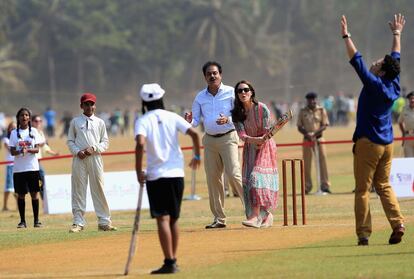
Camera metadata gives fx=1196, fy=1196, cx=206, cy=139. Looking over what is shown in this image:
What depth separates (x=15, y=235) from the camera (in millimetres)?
17172

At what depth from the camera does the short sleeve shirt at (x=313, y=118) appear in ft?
89.2

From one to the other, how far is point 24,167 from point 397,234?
7.83 m

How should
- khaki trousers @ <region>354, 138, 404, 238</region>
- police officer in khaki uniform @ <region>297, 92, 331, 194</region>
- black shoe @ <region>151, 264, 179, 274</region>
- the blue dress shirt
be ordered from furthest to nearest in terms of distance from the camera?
1. police officer in khaki uniform @ <region>297, 92, 331, 194</region>
2. khaki trousers @ <region>354, 138, 404, 238</region>
3. the blue dress shirt
4. black shoe @ <region>151, 264, 179, 274</region>

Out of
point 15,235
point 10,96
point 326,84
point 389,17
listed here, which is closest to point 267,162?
point 15,235

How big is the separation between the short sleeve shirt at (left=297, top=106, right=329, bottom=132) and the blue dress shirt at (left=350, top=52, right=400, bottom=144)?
533 inches


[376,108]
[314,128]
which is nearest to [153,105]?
[376,108]

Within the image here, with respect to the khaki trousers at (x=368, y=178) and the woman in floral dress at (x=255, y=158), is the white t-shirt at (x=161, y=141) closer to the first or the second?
the khaki trousers at (x=368, y=178)

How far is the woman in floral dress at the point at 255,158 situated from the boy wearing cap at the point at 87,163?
7.82ft

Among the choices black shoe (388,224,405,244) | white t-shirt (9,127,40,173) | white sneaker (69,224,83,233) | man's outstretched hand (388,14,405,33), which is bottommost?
white sneaker (69,224,83,233)

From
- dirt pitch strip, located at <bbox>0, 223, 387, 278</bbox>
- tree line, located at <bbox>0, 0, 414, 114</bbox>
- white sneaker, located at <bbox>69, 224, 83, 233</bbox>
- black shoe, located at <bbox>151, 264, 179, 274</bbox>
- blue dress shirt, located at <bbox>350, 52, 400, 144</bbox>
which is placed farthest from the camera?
tree line, located at <bbox>0, 0, 414, 114</bbox>

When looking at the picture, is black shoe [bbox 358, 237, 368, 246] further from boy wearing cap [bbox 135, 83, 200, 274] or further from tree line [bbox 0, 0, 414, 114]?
tree line [bbox 0, 0, 414, 114]

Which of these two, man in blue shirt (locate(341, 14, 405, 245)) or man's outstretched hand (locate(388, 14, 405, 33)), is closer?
man in blue shirt (locate(341, 14, 405, 245))

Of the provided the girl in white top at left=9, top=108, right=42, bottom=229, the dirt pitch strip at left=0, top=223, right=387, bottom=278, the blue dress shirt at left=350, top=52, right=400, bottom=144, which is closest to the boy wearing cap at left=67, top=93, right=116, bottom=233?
the dirt pitch strip at left=0, top=223, right=387, bottom=278

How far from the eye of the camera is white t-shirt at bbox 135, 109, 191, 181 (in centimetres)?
1212
